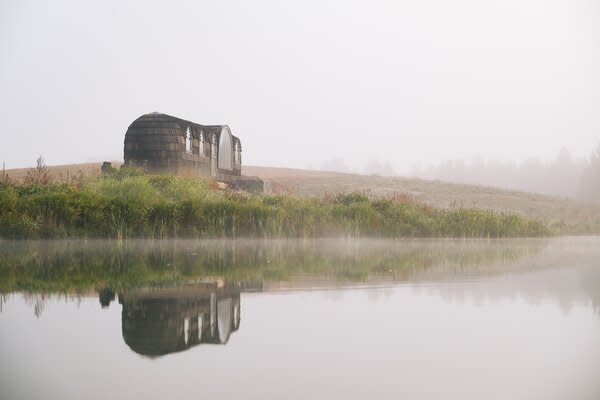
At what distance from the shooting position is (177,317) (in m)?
4.70

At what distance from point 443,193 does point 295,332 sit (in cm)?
3328

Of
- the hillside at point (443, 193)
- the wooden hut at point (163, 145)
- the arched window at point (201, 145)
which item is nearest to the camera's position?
the wooden hut at point (163, 145)

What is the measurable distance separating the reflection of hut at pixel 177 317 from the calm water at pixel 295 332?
0.02m

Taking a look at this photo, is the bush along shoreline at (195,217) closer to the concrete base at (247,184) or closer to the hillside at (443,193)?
the concrete base at (247,184)

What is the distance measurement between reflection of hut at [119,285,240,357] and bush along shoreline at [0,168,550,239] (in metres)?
8.08

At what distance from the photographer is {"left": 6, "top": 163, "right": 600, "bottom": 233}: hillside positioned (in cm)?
2962

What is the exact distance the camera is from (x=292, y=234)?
49.2 ft

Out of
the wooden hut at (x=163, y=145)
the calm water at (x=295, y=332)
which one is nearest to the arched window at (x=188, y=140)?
the wooden hut at (x=163, y=145)

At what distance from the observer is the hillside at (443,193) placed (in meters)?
29.6

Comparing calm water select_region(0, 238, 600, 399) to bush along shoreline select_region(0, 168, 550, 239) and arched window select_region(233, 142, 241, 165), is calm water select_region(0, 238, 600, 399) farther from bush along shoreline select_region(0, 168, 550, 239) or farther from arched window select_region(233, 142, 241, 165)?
arched window select_region(233, 142, 241, 165)

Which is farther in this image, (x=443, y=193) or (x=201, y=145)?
(x=443, y=193)

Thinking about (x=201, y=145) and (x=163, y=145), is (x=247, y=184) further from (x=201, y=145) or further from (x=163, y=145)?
(x=163, y=145)

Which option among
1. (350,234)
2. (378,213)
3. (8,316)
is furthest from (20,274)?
(378,213)

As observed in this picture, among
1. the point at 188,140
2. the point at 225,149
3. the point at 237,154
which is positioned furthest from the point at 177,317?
the point at 237,154
